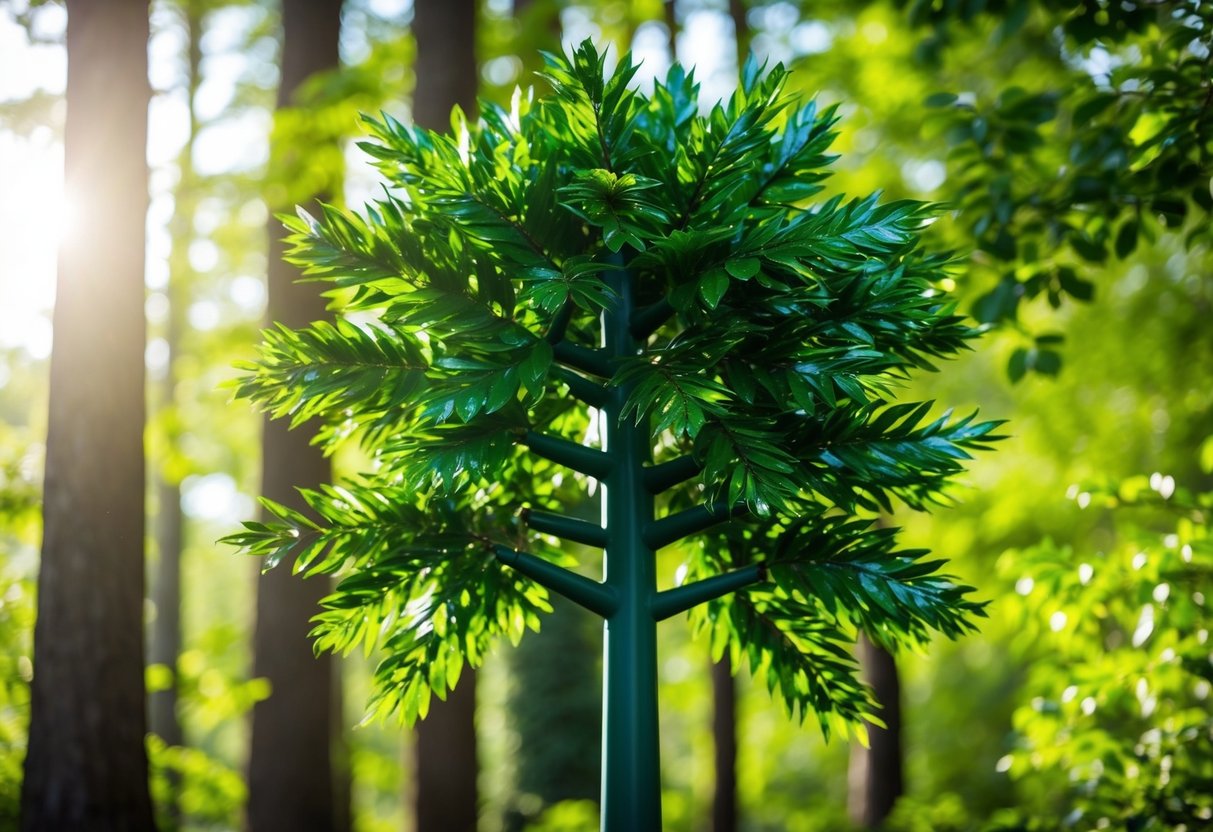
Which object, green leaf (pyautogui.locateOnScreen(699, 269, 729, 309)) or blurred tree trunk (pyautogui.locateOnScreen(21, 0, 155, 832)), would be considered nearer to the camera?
green leaf (pyautogui.locateOnScreen(699, 269, 729, 309))

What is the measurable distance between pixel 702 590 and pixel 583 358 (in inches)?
26.3

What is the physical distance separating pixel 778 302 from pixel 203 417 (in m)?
11.9

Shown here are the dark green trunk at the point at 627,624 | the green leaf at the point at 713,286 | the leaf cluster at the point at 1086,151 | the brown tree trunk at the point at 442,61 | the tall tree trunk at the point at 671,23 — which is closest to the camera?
the green leaf at the point at 713,286

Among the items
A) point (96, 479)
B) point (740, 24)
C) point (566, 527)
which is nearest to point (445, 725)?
point (96, 479)

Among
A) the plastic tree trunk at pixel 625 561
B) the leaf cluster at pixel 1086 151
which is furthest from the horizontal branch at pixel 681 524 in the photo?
the leaf cluster at pixel 1086 151

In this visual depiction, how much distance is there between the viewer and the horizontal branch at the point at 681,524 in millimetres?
2379

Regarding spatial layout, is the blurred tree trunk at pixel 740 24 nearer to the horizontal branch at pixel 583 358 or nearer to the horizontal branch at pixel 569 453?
the horizontal branch at pixel 583 358

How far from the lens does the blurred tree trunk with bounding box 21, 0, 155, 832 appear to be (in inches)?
145

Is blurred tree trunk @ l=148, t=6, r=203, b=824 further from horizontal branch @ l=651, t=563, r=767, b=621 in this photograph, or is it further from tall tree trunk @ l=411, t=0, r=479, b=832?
horizontal branch @ l=651, t=563, r=767, b=621

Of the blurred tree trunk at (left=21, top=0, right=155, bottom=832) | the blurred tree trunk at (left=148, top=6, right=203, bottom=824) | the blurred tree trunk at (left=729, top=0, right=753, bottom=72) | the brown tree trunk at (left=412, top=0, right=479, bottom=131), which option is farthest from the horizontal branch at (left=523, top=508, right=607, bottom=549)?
the blurred tree trunk at (left=148, top=6, right=203, bottom=824)

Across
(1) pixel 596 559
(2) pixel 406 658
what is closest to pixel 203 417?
(1) pixel 596 559

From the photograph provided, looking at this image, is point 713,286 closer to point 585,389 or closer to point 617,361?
point 617,361

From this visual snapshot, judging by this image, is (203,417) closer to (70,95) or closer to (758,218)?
(70,95)

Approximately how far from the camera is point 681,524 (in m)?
2.40
